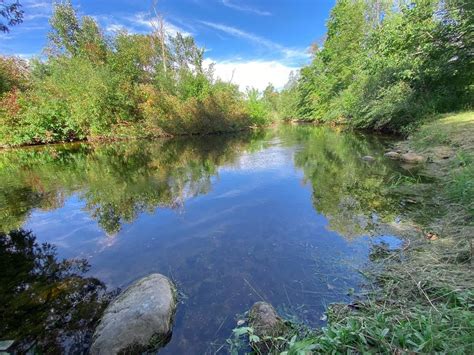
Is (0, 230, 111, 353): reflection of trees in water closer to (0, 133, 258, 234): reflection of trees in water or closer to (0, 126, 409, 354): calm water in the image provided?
(0, 126, 409, 354): calm water

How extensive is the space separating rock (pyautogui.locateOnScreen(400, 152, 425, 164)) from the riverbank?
252 centimetres

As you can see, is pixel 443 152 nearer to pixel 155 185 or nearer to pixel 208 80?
pixel 155 185

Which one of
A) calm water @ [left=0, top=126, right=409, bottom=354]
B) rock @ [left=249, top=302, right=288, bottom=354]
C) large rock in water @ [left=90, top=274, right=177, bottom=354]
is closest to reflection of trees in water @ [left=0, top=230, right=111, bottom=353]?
calm water @ [left=0, top=126, right=409, bottom=354]

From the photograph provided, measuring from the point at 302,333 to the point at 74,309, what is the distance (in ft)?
7.62

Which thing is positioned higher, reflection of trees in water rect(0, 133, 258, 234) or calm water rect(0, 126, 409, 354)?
reflection of trees in water rect(0, 133, 258, 234)

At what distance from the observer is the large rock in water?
7.02ft

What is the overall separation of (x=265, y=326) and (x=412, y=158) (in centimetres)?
777

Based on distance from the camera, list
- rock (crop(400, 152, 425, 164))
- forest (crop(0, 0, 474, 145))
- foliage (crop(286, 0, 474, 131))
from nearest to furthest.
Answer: rock (crop(400, 152, 425, 164)), foliage (crop(286, 0, 474, 131)), forest (crop(0, 0, 474, 145))

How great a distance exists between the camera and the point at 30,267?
3.55m

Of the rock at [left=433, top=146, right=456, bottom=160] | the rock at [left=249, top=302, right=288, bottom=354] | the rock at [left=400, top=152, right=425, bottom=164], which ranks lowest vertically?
the rock at [left=249, top=302, right=288, bottom=354]

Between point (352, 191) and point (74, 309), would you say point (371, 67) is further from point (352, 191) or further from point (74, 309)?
point (74, 309)

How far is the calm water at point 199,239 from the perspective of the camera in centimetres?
265


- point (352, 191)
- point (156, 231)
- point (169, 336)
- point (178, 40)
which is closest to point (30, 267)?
point (156, 231)

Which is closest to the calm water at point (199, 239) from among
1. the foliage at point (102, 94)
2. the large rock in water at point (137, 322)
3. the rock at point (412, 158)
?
the large rock in water at point (137, 322)
